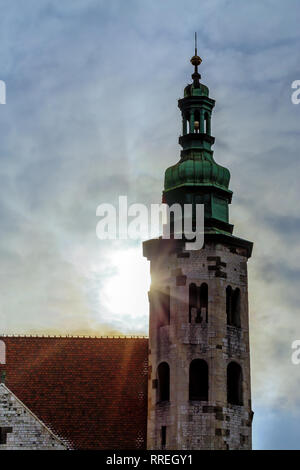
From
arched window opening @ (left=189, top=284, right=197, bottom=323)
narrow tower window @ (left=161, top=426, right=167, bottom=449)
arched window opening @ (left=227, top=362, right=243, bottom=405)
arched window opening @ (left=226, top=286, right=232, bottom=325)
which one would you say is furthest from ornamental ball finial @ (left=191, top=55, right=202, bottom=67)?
narrow tower window @ (left=161, top=426, right=167, bottom=449)

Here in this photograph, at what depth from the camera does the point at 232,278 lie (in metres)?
46.9

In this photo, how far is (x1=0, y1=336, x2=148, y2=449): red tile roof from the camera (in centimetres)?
4519

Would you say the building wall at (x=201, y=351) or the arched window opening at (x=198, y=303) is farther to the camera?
the arched window opening at (x=198, y=303)

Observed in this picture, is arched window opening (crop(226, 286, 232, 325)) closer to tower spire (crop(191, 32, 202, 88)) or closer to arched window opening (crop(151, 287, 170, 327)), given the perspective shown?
arched window opening (crop(151, 287, 170, 327))

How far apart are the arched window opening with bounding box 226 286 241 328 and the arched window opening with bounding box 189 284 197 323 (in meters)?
1.62

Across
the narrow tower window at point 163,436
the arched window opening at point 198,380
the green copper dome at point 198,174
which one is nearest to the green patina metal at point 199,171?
the green copper dome at point 198,174

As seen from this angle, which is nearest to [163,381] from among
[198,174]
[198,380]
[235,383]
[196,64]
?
[198,380]

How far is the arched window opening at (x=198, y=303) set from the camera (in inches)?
1799

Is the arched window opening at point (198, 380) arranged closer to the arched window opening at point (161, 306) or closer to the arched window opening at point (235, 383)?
the arched window opening at point (235, 383)

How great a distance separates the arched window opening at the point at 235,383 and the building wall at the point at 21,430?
7.79m
